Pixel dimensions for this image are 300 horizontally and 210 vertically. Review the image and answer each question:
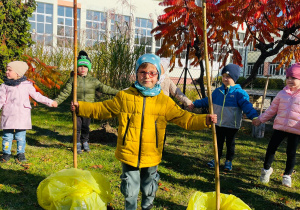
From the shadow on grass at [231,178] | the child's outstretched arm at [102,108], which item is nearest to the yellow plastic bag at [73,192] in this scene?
the child's outstretched arm at [102,108]

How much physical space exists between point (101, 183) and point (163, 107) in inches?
36.8

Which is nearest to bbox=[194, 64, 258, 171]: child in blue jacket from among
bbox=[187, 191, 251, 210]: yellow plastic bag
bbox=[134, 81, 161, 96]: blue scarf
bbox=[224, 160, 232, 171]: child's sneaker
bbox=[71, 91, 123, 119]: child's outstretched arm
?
bbox=[224, 160, 232, 171]: child's sneaker

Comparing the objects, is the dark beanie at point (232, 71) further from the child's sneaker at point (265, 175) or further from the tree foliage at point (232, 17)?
the child's sneaker at point (265, 175)

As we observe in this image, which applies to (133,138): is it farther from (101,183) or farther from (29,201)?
(29,201)

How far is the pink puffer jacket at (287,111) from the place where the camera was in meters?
3.65

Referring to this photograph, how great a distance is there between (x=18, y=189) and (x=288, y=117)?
3.61 m

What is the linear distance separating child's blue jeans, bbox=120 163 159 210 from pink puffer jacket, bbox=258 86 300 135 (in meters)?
1.92

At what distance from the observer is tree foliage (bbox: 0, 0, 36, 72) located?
6.36 meters

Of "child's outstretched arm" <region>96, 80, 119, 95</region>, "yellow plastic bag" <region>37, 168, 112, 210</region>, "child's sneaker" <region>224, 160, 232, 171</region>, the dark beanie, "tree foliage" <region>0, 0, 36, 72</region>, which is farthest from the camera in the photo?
"tree foliage" <region>0, 0, 36, 72</region>

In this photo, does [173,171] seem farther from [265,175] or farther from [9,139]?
[9,139]

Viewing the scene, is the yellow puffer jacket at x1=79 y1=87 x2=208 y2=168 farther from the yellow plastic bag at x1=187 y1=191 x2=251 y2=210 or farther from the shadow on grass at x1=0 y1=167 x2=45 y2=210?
the shadow on grass at x1=0 y1=167 x2=45 y2=210

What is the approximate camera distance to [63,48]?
41.1 feet

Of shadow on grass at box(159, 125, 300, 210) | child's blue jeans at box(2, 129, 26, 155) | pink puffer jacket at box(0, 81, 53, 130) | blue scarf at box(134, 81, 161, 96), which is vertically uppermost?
blue scarf at box(134, 81, 161, 96)

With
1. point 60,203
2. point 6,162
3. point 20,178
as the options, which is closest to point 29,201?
point 20,178
